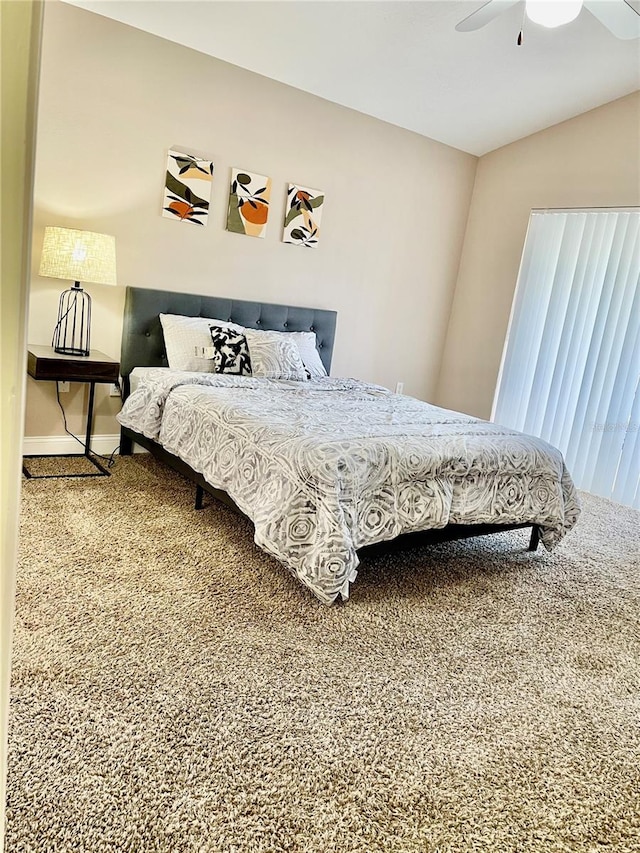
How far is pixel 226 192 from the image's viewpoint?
4.01 m

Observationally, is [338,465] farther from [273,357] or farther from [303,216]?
[303,216]

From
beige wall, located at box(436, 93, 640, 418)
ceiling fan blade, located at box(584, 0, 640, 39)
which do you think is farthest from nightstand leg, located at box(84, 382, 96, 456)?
beige wall, located at box(436, 93, 640, 418)

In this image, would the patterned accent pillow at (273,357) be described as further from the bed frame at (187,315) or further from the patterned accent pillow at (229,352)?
the bed frame at (187,315)

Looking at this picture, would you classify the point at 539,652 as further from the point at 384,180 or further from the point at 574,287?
the point at 384,180

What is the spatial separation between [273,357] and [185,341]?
0.55 m

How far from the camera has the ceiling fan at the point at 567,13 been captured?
2.37 meters

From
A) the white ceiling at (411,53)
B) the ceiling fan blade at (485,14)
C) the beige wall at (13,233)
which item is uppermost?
the white ceiling at (411,53)

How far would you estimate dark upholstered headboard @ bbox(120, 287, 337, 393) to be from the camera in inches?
148

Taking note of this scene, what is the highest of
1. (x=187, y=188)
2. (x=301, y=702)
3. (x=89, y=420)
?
(x=187, y=188)

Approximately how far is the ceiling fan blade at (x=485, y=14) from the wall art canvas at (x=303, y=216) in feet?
5.67

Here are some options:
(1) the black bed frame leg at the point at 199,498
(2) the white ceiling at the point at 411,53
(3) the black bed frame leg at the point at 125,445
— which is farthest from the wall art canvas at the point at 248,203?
(1) the black bed frame leg at the point at 199,498

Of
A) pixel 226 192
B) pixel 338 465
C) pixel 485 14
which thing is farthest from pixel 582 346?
pixel 338 465

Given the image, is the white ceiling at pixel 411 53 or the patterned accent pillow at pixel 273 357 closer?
the white ceiling at pixel 411 53

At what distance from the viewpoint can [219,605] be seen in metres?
2.23
